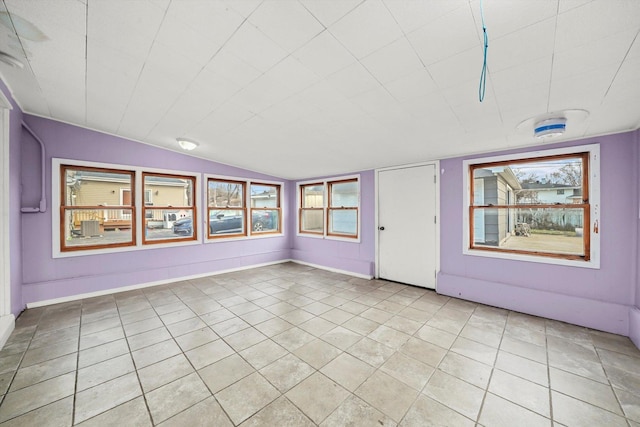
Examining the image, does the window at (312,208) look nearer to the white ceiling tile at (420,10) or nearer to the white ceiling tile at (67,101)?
the white ceiling tile at (67,101)

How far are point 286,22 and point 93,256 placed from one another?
4.53 m

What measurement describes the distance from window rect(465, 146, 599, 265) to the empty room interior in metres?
0.02

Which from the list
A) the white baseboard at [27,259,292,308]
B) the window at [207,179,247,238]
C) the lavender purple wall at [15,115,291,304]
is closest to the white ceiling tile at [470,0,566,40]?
the lavender purple wall at [15,115,291,304]

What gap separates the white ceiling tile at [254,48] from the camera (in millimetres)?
1626

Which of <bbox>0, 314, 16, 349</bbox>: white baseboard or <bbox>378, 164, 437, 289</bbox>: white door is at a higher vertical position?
<bbox>378, 164, 437, 289</bbox>: white door

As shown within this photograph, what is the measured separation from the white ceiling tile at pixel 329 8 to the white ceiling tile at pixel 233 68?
2.56ft

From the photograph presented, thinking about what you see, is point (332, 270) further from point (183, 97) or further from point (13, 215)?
point (13, 215)

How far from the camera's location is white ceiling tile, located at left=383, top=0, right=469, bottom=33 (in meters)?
1.31

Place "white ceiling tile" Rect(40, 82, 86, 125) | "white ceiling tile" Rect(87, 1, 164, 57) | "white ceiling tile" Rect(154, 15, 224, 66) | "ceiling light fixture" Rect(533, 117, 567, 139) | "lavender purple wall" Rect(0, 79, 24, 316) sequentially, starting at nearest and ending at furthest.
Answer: "white ceiling tile" Rect(87, 1, 164, 57), "white ceiling tile" Rect(154, 15, 224, 66), "ceiling light fixture" Rect(533, 117, 567, 139), "white ceiling tile" Rect(40, 82, 86, 125), "lavender purple wall" Rect(0, 79, 24, 316)

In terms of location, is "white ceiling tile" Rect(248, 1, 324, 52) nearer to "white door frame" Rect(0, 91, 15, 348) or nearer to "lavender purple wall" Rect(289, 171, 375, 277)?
"white door frame" Rect(0, 91, 15, 348)

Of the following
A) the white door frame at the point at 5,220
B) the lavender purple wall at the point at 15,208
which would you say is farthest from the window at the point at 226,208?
the white door frame at the point at 5,220

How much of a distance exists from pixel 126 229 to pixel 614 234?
7.40 meters

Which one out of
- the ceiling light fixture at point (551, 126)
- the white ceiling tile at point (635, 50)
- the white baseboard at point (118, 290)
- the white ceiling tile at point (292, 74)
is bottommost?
the white baseboard at point (118, 290)

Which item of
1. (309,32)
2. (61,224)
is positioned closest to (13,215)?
(61,224)
